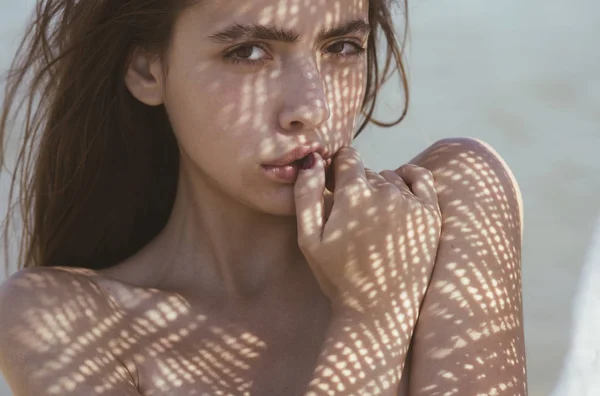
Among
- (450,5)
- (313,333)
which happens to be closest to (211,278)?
(313,333)

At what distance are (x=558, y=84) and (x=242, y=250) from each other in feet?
9.61

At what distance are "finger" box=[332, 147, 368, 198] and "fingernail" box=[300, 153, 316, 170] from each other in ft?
0.18

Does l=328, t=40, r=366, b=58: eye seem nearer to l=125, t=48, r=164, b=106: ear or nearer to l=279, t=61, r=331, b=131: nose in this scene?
l=279, t=61, r=331, b=131: nose

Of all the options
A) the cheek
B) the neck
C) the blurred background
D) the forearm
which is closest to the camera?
the forearm

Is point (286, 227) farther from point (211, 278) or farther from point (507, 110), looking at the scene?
point (507, 110)

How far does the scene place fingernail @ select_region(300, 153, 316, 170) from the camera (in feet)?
6.23

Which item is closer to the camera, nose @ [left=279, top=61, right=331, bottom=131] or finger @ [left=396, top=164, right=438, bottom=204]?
nose @ [left=279, top=61, right=331, bottom=131]

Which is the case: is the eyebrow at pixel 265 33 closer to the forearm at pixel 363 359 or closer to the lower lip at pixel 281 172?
the lower lip at pixel 281 172

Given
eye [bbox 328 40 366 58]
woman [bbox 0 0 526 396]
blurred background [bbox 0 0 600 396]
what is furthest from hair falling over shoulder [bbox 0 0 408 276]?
blurred background [bbox 0 0 600 396]

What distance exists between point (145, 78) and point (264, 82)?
0.35 m

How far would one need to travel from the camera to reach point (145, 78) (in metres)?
2.13

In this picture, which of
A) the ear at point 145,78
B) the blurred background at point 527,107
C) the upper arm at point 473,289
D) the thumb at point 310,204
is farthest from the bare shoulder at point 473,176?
the blurred background at point 527,107

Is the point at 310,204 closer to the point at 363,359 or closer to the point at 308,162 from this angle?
the point at 308,162

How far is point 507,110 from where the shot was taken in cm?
468
